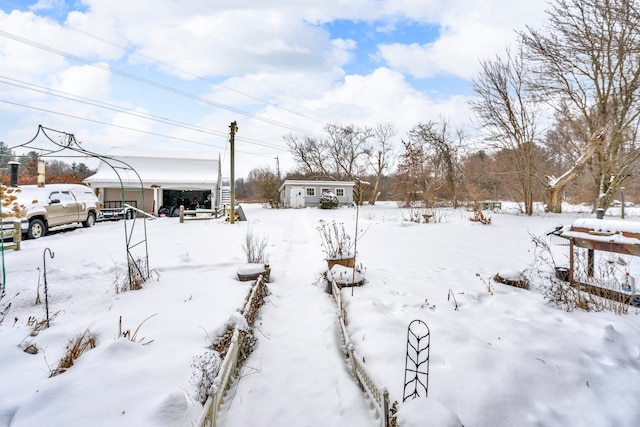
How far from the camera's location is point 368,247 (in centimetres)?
929

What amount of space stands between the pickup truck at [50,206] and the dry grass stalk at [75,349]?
9507 millimetres

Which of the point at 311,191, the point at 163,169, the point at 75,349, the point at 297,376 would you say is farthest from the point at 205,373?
the point at 311,191

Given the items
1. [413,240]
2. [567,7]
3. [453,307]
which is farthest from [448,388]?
[567,7]

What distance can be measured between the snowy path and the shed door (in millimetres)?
23623

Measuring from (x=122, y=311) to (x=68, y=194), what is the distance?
443 inches

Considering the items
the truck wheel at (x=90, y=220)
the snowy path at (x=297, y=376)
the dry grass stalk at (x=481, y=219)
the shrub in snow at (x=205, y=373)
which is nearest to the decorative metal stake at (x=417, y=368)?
the snowy path at (x=297, y=376)

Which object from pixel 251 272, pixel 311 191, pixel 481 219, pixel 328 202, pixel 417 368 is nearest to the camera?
pixel 417 368

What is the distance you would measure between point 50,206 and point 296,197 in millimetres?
19240

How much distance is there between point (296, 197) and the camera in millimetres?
28672

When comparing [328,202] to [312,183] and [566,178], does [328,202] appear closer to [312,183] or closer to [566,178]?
[312,183]

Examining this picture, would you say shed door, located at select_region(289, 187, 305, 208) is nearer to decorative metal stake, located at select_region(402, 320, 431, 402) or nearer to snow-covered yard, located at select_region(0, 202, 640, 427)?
snow-covered yard, located at select_region(0, 202, 640, 427)

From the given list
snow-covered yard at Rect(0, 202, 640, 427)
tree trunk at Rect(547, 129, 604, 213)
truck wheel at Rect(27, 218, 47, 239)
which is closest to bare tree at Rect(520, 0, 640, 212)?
tree trunk at Rect(547, 129, 604, 213)

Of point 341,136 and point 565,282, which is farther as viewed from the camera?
point 341,136

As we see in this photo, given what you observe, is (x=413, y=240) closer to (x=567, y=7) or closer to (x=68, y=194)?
(x=567, y=7)
